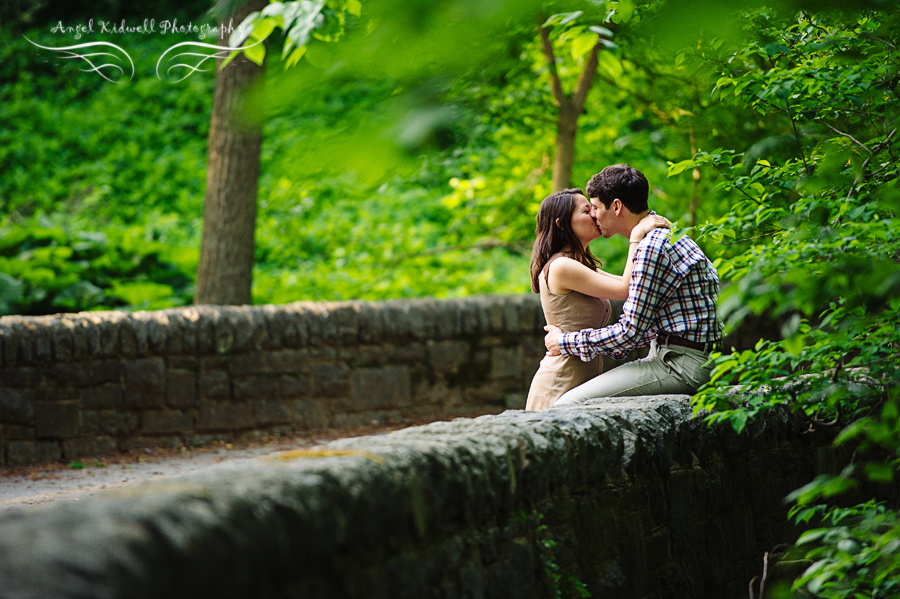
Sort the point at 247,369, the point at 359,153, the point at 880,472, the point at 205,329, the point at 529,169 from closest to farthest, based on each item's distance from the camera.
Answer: the point at 359,153 → the point at 880,472 → the point at 205,329 → the point at 247,369 → the point at 529,169

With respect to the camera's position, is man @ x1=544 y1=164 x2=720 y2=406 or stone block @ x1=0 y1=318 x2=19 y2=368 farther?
stone block @ x1=0 y1=318 x2=19 y2=368

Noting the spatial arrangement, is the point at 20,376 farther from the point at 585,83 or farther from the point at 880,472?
the point at 880,472

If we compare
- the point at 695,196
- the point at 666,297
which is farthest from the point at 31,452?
the point at 695,196

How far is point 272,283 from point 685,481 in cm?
624

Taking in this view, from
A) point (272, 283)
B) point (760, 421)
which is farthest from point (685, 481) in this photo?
point (272, 283)

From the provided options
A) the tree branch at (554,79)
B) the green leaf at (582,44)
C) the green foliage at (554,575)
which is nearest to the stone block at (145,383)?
the tree branch at (554,79)

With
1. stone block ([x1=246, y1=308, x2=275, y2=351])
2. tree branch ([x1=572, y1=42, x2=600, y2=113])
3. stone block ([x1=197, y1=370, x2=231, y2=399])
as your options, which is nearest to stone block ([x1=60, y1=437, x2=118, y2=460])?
stone block ([x1=197, y1=370, x2=231, y2=399])

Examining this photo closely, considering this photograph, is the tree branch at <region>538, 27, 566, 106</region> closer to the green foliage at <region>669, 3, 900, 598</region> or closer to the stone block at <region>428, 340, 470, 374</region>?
the stone block at <region>428, 340, 470, 374</region>

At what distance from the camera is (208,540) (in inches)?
56.2

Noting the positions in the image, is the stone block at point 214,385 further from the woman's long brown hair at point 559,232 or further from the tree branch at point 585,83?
the tree branch at point 585,83

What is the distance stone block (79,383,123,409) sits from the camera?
5289mm

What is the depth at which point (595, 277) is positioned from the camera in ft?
12.5

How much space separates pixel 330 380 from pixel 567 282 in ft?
9.19

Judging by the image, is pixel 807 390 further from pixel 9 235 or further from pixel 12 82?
pixel 12 82
